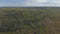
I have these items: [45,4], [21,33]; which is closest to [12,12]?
[21,33]

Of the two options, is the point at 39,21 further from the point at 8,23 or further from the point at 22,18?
the point at 8,23

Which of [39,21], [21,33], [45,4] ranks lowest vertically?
[21,33]

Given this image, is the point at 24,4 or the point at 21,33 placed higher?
the point at 24,4

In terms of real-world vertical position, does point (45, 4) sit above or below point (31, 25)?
above

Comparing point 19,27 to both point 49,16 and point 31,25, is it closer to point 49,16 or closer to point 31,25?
point 31,25

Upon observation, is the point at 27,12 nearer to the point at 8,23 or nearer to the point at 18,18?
the point at 18,18

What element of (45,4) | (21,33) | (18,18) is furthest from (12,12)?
(45,4)
